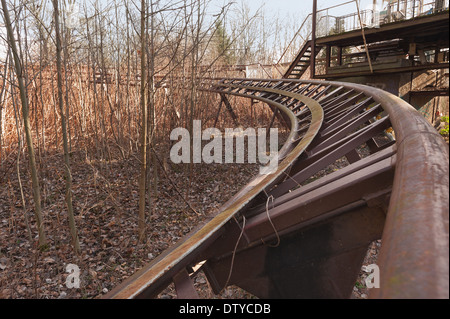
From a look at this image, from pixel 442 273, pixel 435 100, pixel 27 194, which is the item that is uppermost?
pixel 435 100

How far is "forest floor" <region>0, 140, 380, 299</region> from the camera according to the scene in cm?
495

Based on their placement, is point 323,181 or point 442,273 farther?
point 323,181

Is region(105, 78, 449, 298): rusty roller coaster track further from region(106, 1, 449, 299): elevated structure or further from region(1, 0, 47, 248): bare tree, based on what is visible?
region(1, 0, 47, 248): bare tree

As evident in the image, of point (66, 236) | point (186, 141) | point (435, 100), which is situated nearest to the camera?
point (66, 236)

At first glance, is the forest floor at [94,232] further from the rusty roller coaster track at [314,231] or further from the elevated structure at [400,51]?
the elevated structure at [400,51]

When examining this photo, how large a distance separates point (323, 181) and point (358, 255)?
525mm

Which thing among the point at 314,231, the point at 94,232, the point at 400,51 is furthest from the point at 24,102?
the point at 400,51

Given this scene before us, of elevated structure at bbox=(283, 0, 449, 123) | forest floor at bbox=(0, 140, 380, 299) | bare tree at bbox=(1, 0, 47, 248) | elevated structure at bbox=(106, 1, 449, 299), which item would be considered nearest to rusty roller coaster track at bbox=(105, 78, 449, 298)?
elevated structure at bbox=(106, 1, 449, 299)

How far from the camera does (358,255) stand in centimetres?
177

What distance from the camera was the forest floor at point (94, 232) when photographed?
4952 millimetres

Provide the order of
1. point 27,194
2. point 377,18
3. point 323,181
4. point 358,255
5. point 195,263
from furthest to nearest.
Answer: point 377,18, point 27,194, point 323,181, point 195,263, point 358,255

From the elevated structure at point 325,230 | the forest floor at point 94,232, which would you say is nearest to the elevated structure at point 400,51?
the forest floor at point 94,232
